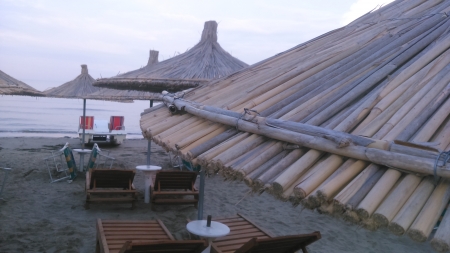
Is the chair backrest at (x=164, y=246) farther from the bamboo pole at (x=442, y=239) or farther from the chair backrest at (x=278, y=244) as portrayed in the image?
the bamboo pole at (x=442, y=239)

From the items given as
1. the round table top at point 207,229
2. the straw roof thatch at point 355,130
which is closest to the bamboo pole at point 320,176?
the straw roof thatch at point 355,130

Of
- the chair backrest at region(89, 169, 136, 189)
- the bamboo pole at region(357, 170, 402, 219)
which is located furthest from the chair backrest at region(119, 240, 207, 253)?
the chair backrest at region(89, 169, 136, 189)

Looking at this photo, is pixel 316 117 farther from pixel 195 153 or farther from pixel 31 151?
pixel 31 151

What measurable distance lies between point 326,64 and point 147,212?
4536mm

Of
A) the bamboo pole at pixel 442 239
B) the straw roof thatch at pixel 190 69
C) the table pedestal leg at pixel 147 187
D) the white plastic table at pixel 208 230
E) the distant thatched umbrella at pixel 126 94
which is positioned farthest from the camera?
the distant thatched umbrella at pixel 126 94

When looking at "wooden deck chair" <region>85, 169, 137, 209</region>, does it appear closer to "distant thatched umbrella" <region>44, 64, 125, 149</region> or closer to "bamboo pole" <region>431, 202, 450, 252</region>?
"bamboo pole" <region>431, 202, 450, 252</region>

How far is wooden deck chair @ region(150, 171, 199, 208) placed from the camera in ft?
20.9

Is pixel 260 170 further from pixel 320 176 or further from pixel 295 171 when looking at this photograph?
pixel 320 176

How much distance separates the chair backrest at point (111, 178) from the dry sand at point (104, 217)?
0.34m

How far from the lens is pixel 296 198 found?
1354 mm

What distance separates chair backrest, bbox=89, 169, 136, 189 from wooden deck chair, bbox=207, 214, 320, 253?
2183 mm

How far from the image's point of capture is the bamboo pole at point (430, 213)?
3.47ft

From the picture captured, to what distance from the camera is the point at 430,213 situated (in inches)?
44.1

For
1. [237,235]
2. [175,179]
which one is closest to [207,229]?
[237,235]
